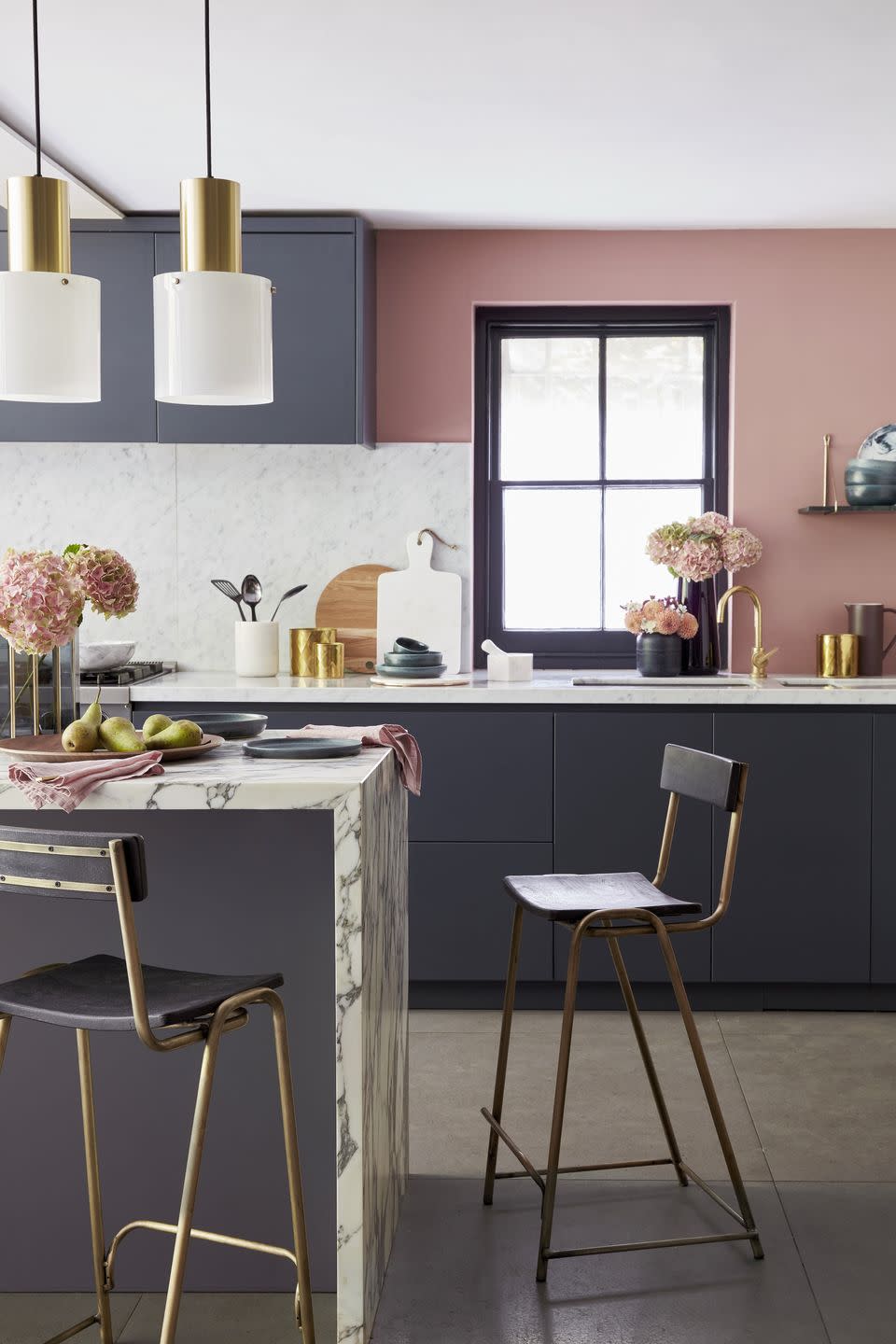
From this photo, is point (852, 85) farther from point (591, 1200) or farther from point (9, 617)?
point (591, 1200)

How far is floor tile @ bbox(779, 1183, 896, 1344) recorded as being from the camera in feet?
8.11

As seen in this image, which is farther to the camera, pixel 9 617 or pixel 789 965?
pixel 789 965

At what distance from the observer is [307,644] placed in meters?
4.65

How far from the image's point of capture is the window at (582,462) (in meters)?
5.00

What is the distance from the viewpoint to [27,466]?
4.93 m

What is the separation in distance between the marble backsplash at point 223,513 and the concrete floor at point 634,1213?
1.76 meters

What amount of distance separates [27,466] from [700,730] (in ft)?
8.59

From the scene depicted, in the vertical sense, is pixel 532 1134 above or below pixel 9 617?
below

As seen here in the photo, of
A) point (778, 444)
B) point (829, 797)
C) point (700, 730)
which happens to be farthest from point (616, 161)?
point (829, 797)

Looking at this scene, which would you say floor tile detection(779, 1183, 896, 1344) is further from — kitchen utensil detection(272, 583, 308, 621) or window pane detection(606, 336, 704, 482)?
window pane detection(606, 336, 704, 482)

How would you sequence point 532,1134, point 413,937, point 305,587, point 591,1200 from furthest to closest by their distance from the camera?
point 305,587 → point 413,937 → point 532,1134 → point 591,1200

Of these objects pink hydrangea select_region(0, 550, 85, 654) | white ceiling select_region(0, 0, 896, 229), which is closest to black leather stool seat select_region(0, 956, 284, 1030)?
pink hydrangea select_region(0, 550, 85, 654)

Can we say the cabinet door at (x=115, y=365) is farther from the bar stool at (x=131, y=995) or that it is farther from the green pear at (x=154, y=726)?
the bar stool at (x=131, y=995)

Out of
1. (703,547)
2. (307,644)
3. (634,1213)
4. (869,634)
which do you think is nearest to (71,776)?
(634,1213)
